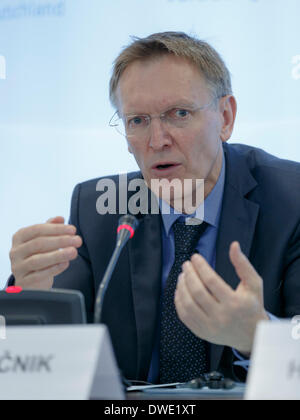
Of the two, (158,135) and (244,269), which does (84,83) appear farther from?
(244,269)

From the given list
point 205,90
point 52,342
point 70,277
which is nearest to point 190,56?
point 205,90

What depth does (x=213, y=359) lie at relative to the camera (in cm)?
171

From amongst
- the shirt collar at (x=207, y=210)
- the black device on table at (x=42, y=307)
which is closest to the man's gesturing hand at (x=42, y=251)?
the black device on table at (x=42, y=307)

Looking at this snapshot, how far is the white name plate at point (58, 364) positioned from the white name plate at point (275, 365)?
0.22m

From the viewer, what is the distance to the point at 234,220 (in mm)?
1890

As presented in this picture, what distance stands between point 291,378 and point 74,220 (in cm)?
143

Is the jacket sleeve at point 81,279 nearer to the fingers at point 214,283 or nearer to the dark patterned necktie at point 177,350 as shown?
the dark patterned necktie at point 177,350

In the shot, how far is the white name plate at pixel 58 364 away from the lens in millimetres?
832

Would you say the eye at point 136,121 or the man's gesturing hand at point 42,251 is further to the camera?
the eye at point 136,121

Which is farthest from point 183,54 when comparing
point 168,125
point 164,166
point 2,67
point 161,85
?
point 2,67

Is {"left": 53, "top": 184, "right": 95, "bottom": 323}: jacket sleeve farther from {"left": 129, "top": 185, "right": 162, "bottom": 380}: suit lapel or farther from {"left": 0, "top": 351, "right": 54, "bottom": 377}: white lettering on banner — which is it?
{"left": 0, "top": 351, "right": 54, "bottom": 377}: white lettering on banner

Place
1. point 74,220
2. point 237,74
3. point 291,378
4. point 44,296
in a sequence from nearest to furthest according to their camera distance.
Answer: point 291,378 < point 44,296 < point 74,220 < point 237,74

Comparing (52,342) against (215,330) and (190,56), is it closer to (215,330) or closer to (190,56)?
(215,330)

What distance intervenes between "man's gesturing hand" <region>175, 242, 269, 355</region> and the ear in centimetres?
108
